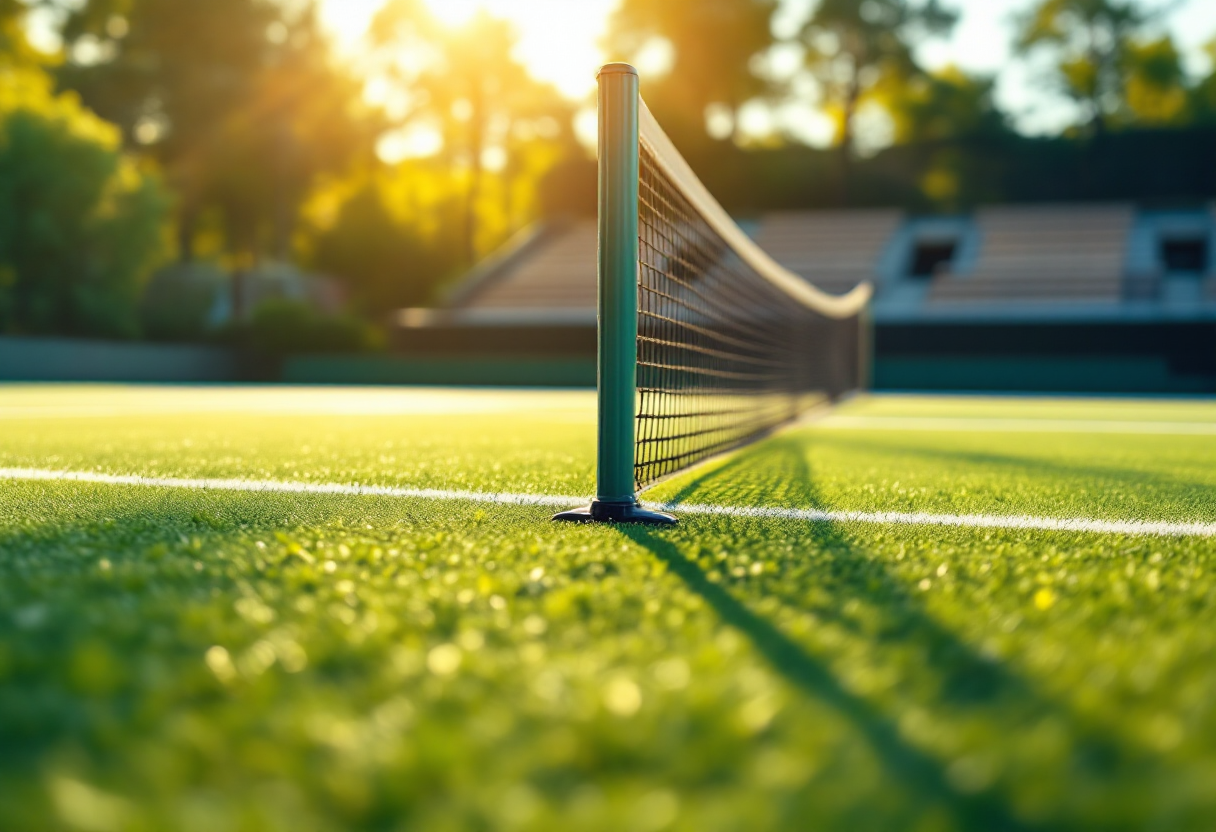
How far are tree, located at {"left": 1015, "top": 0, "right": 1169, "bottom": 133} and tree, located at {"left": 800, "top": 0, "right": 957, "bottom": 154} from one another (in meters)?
Answer: 4.35

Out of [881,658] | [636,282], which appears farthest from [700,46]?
[881,658]

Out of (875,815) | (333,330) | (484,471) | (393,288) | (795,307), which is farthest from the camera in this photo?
(393,288)

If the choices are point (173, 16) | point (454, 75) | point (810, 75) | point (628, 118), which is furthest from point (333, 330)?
point (628, 118)

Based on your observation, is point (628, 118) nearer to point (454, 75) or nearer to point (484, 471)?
point (484, 471)

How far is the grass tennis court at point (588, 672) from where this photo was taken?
0.91 m

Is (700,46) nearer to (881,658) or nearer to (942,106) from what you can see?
(942,106)

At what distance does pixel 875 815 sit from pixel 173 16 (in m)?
37.0

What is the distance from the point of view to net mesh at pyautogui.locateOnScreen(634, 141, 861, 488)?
3684 millimetres

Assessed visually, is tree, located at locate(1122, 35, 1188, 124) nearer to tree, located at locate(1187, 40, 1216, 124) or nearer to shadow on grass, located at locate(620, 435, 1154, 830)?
tree, located at locate(1187, 40, 1216, 124)

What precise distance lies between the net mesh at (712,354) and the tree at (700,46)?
20972 millimetres

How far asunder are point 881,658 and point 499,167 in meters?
42.0

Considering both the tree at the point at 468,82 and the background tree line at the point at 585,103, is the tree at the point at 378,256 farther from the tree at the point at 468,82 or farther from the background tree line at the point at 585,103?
the tree at the point at 468,82

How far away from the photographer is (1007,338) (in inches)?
731

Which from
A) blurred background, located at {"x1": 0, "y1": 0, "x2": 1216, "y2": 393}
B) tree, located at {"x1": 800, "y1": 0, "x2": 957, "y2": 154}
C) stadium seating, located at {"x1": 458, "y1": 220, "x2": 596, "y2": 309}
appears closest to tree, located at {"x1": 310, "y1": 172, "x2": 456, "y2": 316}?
blurred background, located at {"x1": 0, "y1": 0, "x2": 1216, "y2": 393}
